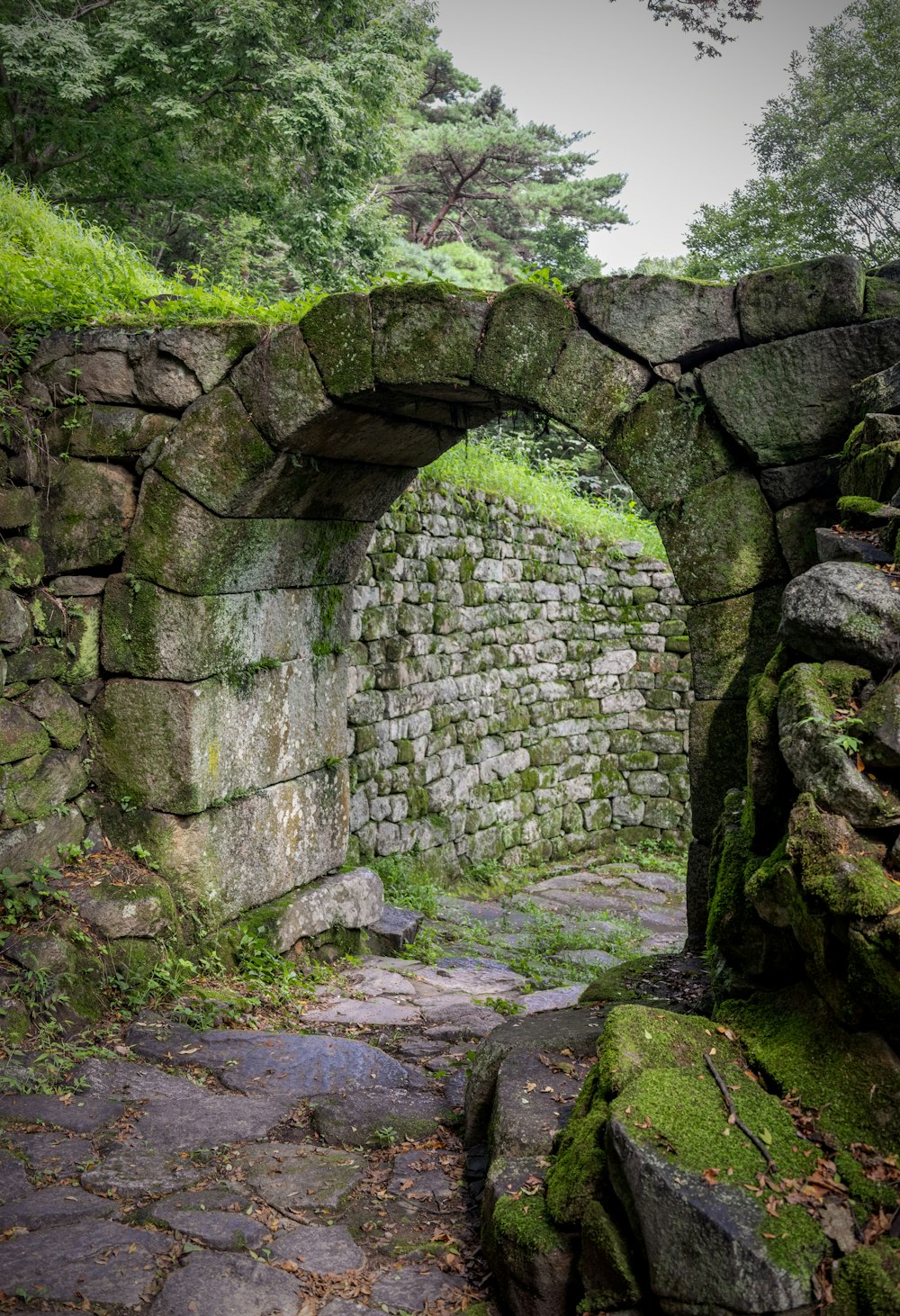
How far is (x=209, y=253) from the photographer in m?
11.3

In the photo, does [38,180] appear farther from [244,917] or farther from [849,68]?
[849,68]

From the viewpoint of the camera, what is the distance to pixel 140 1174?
2.83 metres

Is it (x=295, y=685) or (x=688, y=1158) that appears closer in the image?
(x=688, y=1158)

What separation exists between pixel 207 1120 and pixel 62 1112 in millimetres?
432

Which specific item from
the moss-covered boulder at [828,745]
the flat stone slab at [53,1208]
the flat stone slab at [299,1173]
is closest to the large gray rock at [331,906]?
the flat stone slab at [299,1173]

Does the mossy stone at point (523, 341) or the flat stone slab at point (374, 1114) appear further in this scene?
the mossy stone at point (523, 341)

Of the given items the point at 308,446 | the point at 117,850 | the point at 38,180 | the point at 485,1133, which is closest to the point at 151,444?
the point at 308,446

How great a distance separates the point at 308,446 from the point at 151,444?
66 cm

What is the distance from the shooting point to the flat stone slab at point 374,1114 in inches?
128

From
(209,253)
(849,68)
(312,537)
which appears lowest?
(312,537)

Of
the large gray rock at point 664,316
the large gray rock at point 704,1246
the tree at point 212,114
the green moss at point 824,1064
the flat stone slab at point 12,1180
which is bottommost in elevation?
the flat stone slab at point 12,1180

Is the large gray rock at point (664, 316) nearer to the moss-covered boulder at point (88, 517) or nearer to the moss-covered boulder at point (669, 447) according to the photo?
the moss-covered boulder at point (669, 447)

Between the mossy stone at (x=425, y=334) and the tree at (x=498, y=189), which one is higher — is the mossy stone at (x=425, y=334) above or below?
below

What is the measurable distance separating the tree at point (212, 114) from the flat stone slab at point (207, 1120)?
26.0 ft
